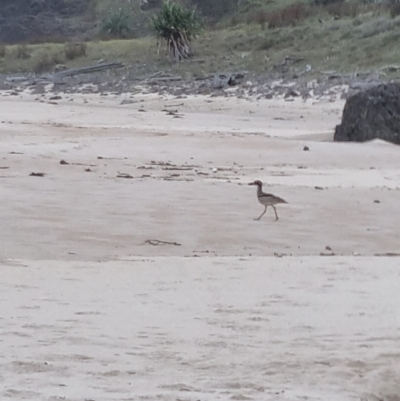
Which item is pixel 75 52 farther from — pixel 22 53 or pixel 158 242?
pixel 158 242

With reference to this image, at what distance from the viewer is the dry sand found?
437 cm

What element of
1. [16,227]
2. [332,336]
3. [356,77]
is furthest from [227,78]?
[332,336]

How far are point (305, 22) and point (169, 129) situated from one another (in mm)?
16446

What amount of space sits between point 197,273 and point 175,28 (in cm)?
2555

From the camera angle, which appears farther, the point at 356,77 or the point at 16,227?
the point at 356,77

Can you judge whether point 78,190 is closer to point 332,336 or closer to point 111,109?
point 332,336

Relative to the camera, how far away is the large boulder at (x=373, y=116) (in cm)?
1681

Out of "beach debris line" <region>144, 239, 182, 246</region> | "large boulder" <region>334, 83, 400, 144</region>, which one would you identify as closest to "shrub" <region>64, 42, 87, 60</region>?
"large boulder" <region>334, 83, 400, 144</region>

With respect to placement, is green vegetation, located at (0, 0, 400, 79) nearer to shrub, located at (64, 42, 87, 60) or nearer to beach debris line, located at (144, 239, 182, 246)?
shrub, located at (64, 42, 87, 60)

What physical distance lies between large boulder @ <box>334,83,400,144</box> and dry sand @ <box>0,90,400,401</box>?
1463 millimetres

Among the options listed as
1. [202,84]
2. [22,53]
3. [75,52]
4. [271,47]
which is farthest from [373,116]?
[22,53]

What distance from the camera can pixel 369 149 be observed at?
15547 millimetres

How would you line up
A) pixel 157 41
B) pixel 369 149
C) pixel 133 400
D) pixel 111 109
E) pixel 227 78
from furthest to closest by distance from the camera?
pixel 157 41, pixel 227 78, pixel 111 109, pixel 369 149, pixel 133 400

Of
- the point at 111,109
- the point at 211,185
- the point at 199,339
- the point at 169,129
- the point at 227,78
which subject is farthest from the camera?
the point at 227,78
